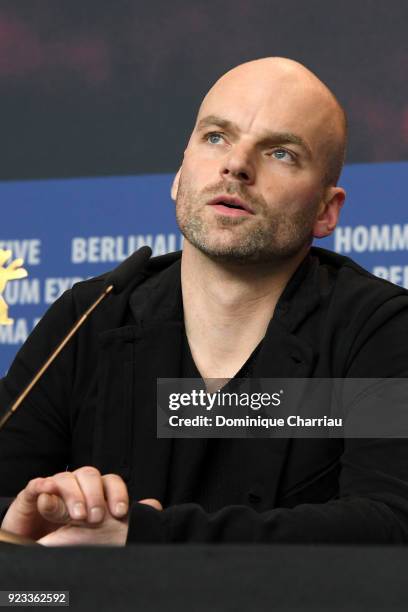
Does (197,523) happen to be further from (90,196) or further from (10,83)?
(10,83)

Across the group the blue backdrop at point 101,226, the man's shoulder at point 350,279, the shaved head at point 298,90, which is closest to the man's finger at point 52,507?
the man's shoulder at point 350,279

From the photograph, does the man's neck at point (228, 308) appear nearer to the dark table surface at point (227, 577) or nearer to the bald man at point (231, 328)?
the bald man at point (231, 328)

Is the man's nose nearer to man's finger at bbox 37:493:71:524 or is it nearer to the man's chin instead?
the man's chin

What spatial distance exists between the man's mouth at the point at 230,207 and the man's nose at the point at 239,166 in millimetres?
38

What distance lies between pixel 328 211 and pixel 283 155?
0.23m

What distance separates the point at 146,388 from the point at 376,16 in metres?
1.59

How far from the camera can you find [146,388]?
2.00m

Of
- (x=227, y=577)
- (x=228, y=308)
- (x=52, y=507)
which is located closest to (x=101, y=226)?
(x=228, y=308)

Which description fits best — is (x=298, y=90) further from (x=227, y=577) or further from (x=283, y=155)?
(x=227, y=577)

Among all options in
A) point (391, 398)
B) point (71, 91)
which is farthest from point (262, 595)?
point (71, 91)

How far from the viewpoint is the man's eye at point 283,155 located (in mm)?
2025

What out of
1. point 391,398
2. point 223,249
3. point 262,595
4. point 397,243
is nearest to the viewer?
point 262,595

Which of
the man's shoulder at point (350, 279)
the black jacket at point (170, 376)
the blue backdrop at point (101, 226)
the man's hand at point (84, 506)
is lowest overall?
the man's hand at point (84, 506)

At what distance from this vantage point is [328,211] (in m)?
2.22
